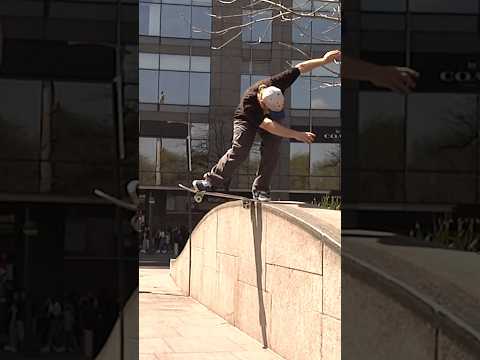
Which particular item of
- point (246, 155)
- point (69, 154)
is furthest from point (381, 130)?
point (246, 155)

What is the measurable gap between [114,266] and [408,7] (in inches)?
110

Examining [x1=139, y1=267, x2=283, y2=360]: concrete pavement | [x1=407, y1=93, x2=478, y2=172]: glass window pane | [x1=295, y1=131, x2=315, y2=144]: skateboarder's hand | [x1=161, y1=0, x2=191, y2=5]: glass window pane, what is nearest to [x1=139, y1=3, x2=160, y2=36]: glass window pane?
[x1=161, y1=0, x2=191, y2=5]: glass window pane

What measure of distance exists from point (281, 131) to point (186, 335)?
8.90ft

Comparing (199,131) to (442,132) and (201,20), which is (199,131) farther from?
(442,132)

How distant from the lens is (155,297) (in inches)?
343

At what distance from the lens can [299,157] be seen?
8.69 metres

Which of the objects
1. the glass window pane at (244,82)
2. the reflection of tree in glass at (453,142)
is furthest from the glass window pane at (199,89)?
the reflection of tree in glass at (453,142)

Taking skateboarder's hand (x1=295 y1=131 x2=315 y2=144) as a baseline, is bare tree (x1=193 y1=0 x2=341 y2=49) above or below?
above

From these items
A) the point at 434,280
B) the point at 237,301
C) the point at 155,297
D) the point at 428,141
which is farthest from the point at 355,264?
the point at 155,297

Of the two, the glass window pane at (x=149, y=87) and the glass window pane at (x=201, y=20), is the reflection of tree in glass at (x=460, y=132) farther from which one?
the glass window pane at (x=201, y=20)

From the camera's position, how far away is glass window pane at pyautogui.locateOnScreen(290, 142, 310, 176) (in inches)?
329

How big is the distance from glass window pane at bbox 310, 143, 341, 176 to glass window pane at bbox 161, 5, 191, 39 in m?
2.64

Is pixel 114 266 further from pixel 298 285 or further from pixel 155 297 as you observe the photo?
pixel 155 297

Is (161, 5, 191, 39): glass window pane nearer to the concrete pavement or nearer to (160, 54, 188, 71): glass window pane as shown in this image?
(160, 54, 188, 71): glass window pane
